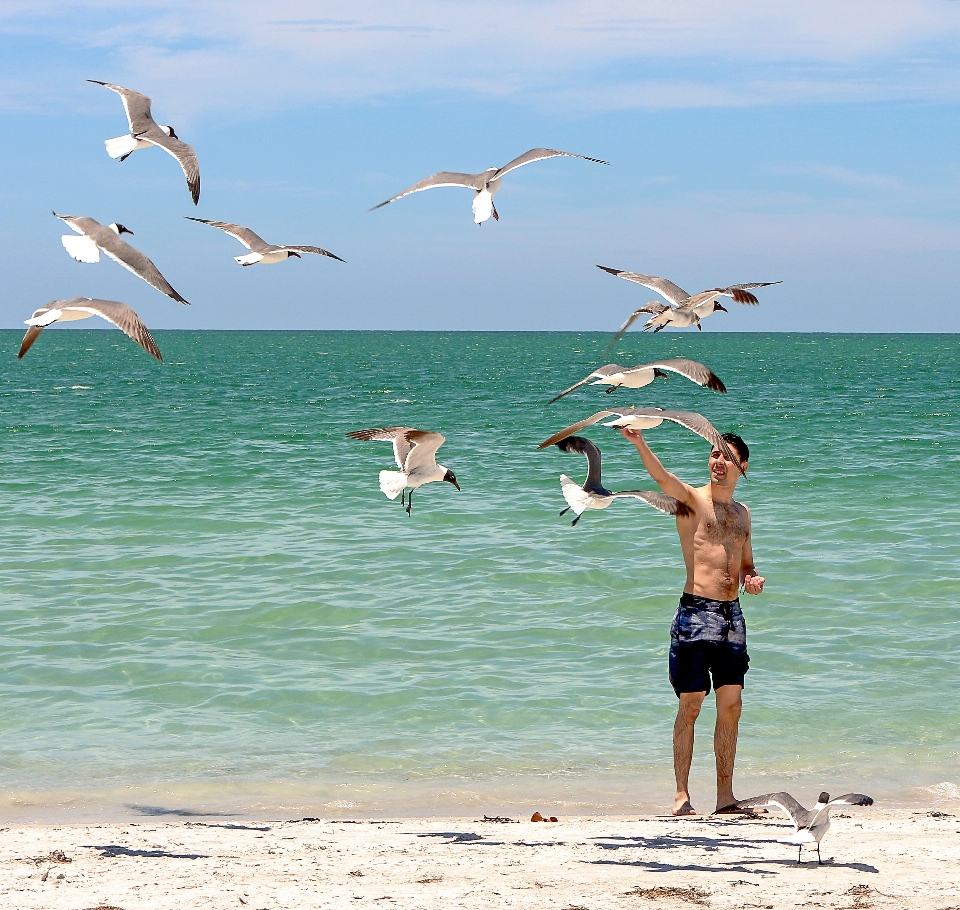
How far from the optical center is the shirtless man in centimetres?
673

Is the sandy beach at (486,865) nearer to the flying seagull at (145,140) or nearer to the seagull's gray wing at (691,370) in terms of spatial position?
the seagull's gray wing at (691,370)

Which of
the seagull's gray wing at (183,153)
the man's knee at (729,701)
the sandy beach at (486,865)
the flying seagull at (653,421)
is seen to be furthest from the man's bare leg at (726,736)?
the seagull's gray wing at (183,153)

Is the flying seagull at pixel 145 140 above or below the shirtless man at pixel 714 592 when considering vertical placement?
above

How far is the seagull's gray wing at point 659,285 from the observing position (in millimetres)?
8070

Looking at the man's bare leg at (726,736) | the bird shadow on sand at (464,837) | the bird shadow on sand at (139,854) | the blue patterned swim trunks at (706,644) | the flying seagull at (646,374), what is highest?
the flying seagull at (646,374)

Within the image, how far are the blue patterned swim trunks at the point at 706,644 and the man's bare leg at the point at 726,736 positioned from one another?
0.07 metres

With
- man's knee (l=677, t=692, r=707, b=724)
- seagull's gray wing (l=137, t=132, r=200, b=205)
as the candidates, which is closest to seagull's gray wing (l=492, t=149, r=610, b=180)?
seagull's gray wing (l=137, t=132, r=200, b=205)

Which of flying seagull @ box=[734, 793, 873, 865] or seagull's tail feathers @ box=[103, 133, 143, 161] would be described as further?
seagull's tail feathers @ box=[103, 133, 143, 161]

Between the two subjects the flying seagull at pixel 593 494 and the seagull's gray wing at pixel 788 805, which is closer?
the seagull's gray wing at pixel 788 805

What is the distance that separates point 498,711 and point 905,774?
2942mm

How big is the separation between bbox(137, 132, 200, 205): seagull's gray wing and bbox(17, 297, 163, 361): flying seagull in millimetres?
1290

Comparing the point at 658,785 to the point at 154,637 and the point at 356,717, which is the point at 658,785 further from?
the point at 154,637

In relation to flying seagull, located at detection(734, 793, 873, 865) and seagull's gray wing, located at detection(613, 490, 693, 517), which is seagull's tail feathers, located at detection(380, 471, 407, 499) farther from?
flying seagull, located at detection(734, 793, 873, 865)

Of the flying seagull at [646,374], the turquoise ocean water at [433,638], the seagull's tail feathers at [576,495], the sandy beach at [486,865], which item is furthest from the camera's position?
the turquoise ocean water at [433,638]
